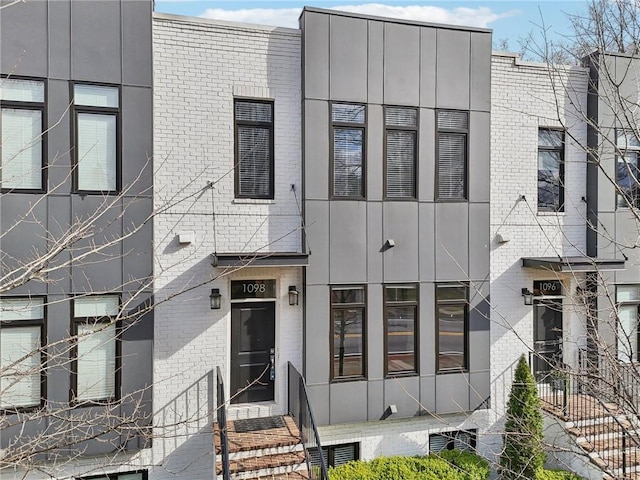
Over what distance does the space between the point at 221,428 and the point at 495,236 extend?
6.24 metres

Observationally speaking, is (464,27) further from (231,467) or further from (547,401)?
(231,467)

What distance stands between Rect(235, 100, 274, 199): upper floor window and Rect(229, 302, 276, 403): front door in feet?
6.87

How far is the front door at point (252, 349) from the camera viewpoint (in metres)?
7.93

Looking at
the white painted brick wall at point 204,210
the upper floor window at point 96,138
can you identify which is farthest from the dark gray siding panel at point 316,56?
the upper floor window at point 96,138

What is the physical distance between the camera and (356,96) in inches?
318

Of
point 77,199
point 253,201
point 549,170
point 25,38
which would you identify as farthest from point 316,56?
point 549,170

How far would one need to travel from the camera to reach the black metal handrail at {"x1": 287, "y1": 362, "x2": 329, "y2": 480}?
21.7 feet

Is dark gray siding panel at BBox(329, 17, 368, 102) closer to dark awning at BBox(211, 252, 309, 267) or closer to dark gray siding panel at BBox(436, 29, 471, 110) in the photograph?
dark gray siding panel at BBox(436, 29, 471, 110)

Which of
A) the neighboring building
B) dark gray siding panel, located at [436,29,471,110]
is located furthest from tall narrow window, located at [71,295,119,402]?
dark gray siding panel, located at [436,29,471,110]

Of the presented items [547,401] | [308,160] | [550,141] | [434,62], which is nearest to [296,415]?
[308,160]

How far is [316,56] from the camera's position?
789 cm

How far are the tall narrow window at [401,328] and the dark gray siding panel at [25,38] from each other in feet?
22.2

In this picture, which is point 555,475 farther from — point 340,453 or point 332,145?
point 332,145

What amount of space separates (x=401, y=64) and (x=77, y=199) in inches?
239
